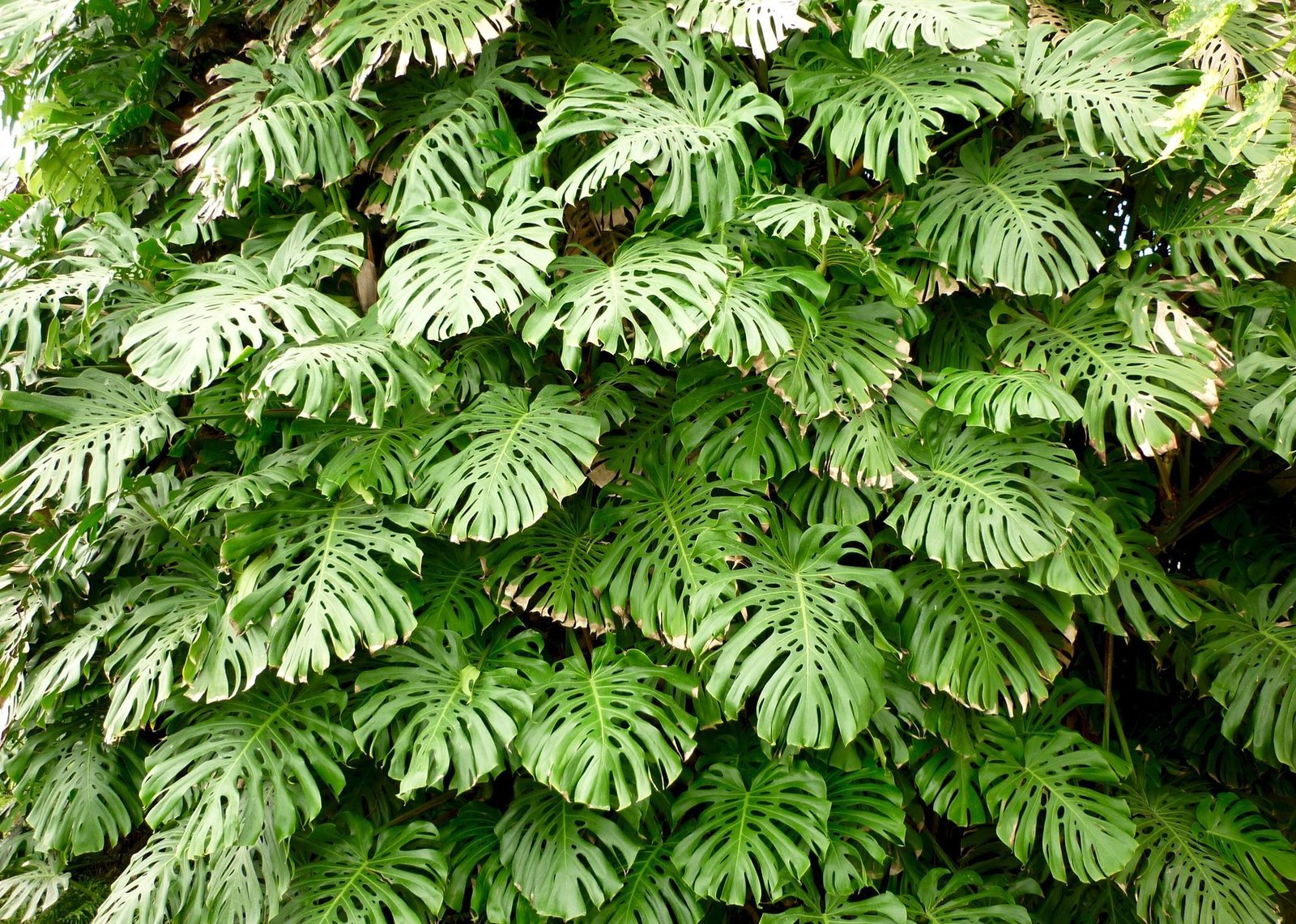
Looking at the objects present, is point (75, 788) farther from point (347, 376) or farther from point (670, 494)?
point (670, 494)

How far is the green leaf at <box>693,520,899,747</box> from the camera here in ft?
4.95

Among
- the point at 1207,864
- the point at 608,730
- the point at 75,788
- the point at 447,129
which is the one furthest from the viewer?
the point at 447,129

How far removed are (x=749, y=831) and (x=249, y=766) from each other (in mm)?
839

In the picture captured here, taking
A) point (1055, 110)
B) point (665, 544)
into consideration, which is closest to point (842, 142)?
point (1055, 110)

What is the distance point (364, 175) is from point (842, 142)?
3.95 ft

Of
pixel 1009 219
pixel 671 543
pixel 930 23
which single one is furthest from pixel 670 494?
pixel 930 23

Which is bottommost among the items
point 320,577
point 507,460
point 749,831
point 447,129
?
point 749,831

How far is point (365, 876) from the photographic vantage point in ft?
5.42

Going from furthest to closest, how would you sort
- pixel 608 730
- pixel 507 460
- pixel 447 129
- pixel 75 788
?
pixel 447 129, pixel 75 788, pixel 507 460, pixel 608 730

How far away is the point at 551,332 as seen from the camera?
2.00 meters

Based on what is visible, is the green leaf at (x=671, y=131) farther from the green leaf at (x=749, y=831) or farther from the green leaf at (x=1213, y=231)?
the green leaf at (x=749, y=831)

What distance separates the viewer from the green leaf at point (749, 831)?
1550 mm

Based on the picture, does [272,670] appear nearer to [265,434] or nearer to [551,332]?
[265,434]

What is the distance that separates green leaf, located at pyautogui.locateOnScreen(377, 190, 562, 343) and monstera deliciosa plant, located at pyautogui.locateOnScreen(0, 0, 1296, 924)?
1 cm
